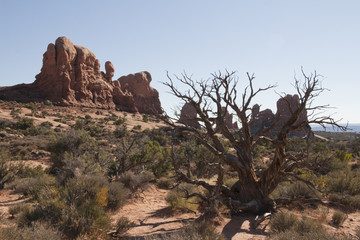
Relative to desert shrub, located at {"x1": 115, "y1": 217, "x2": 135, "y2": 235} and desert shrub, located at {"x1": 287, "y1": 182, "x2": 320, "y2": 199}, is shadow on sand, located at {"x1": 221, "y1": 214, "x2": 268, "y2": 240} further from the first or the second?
desert shrub, located at {"x1": 287, "y1": 182, "x2": 320, "y2": 199}

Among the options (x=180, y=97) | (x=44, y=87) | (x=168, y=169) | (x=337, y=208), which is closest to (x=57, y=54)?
(x=44, y=87)

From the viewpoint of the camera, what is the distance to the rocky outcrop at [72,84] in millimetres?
46719

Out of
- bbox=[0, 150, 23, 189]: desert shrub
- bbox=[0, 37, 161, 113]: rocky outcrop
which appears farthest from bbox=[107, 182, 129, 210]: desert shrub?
bbox=[0, 37, 161, 113]: rocky outcrop

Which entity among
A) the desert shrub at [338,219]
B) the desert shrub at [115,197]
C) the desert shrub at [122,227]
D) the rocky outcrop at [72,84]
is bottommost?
the desert shrub at [338,219]

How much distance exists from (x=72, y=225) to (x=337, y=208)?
8.30m

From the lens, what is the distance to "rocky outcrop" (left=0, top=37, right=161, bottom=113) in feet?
153

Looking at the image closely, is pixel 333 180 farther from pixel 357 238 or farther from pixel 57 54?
pixel 57 54

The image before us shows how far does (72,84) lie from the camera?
163ft

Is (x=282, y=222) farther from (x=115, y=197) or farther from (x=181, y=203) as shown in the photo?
(x=115, y=197)

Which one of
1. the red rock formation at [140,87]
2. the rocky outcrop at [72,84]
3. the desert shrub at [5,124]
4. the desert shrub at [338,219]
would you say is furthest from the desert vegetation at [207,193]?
the red rock formation at [140,87]

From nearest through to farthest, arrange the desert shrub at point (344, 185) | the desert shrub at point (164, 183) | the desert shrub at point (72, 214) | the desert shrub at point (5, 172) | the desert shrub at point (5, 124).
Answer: the desert shrub at point (72, 214) → the desert shrub at point (344, 185) → the desert shrub at point (5, 172) → the desert shrub at point (164, 183) → the desert shrub at point (5, 124)

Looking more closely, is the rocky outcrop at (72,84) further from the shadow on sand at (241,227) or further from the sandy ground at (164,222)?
the shadow on sand at (241,227)

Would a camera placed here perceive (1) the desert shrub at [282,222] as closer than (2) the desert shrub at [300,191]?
Yes

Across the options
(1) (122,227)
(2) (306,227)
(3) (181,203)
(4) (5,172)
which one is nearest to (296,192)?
(2) (306,227)
